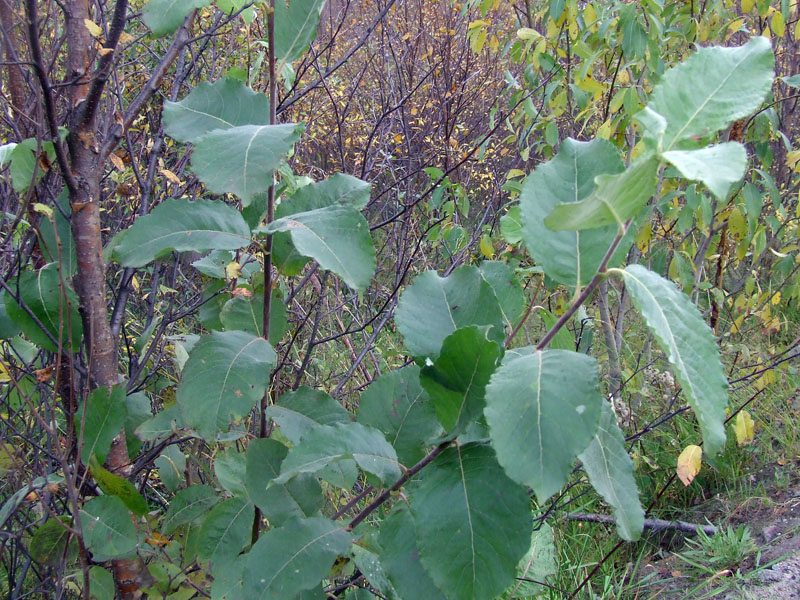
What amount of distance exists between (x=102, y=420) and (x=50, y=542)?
289mm

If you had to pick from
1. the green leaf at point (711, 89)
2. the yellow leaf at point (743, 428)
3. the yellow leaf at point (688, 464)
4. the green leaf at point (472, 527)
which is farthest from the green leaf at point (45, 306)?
the yellow leaf at point (743, 428)

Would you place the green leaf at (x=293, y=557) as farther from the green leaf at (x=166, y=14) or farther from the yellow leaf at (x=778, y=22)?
the yellow leaf at (x=778, y=22)

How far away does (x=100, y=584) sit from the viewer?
3.93ft

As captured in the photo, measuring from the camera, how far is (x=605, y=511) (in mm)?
2854

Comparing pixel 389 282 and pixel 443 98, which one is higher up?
pixel 443 98

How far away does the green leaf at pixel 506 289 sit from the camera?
1055mm

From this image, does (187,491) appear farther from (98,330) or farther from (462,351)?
(462,351)

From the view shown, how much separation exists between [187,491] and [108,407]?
0.83ft

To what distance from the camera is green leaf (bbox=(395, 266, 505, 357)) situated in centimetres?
90

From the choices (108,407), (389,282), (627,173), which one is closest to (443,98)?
(389,282)

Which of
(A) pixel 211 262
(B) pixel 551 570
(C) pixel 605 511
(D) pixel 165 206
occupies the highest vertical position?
(D) pixel 165 206

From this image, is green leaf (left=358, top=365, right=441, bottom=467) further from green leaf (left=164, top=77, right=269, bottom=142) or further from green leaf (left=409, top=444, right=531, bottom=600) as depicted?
green leaf (left=164, top=77, right=269, bottom=142)

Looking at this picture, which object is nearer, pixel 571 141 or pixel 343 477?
pixel 571 141

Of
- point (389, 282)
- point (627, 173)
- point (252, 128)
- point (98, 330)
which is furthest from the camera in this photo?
point (389, 282)
